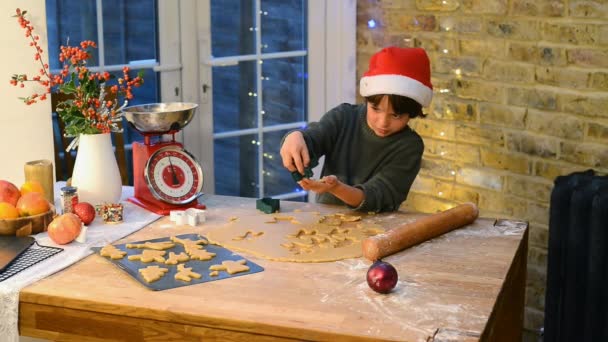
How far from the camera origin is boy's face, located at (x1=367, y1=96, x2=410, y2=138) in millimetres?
3119

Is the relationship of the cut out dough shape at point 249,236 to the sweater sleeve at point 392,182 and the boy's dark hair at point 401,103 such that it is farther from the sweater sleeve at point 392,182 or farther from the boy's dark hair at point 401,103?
the boy's dark hair at point 401,103

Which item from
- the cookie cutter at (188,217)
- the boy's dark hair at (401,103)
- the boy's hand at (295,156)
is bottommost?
the cookie cutter at (188,217)

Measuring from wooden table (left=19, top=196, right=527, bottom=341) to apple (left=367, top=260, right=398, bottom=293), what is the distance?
0.8 inches

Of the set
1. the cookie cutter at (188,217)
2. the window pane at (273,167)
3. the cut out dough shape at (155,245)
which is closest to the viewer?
the cut out dough shape at (155,245)

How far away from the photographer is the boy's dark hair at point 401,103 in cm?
309

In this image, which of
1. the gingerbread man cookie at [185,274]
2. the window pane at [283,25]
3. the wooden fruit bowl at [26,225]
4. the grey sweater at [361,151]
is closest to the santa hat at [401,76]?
the grey sweater at [361,151]

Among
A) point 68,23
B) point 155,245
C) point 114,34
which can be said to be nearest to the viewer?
point 155,245

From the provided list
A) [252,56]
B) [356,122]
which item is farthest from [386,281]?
[252,56]

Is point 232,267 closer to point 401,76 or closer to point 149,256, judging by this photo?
point 149,256

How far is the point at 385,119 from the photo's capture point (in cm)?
312

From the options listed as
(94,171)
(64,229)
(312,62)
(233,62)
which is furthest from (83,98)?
(312,62)

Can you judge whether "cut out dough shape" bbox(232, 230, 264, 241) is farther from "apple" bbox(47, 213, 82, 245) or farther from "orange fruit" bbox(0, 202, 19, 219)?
"orange fruit" bbox(0, 202, 19, 219)

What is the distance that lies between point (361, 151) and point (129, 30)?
1.41 metres

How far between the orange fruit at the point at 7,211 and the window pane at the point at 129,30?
1.50 m
